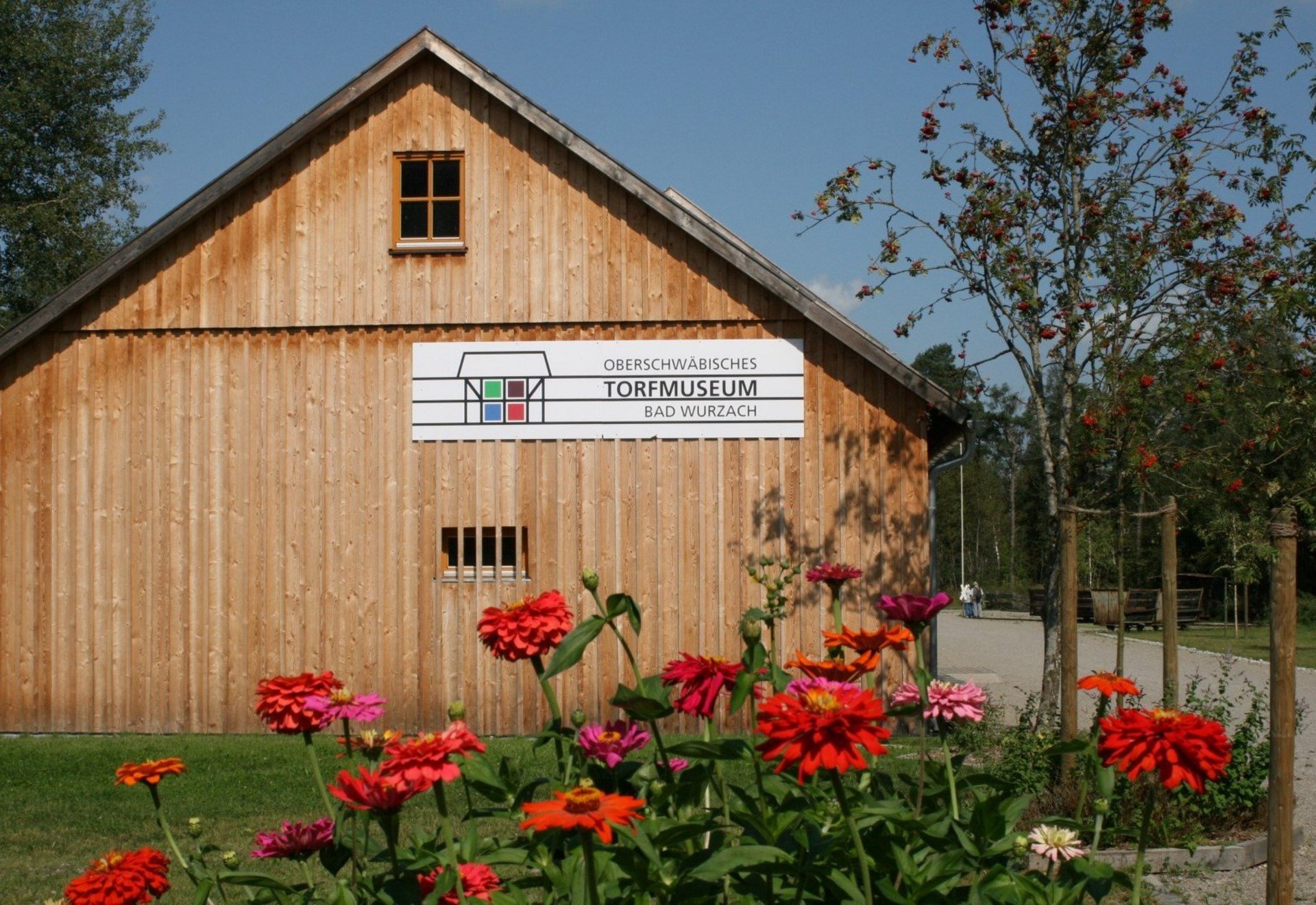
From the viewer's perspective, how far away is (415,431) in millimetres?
13984

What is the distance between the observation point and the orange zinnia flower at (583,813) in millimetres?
2055

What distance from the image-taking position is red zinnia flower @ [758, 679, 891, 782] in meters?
2.16

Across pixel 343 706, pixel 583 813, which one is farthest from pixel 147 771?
pixel 583 813

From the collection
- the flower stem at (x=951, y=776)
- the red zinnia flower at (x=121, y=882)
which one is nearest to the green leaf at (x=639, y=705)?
the flower stem at (x=951, y=776)

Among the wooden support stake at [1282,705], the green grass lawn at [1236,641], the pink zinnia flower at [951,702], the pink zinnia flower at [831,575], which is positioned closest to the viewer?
the pink zinnia flower at [951,702]

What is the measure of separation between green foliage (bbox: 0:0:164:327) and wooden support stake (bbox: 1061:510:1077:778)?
1104 inches

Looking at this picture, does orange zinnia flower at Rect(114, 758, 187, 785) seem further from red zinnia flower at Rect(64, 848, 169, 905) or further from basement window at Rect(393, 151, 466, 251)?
basement window at Rect(393, 151, 466, 251)

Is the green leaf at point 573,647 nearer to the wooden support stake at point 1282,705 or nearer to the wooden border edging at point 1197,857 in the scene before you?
the wooden support stake at point 1282,705

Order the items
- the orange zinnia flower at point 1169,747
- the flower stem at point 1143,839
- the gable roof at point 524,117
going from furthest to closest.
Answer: the gable roof at point 524,117, the flower stem at point 1143,839, the orange zinnia flower at point 1169,747

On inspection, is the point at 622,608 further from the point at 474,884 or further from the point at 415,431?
the point at 415,431

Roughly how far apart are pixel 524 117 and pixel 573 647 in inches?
471

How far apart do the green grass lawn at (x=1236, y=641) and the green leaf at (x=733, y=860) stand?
21915 millimetres

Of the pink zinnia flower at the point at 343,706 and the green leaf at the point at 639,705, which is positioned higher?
the green leaf at the point at 639,705

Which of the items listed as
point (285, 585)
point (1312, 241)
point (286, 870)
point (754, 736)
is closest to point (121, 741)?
point (285, 585)
